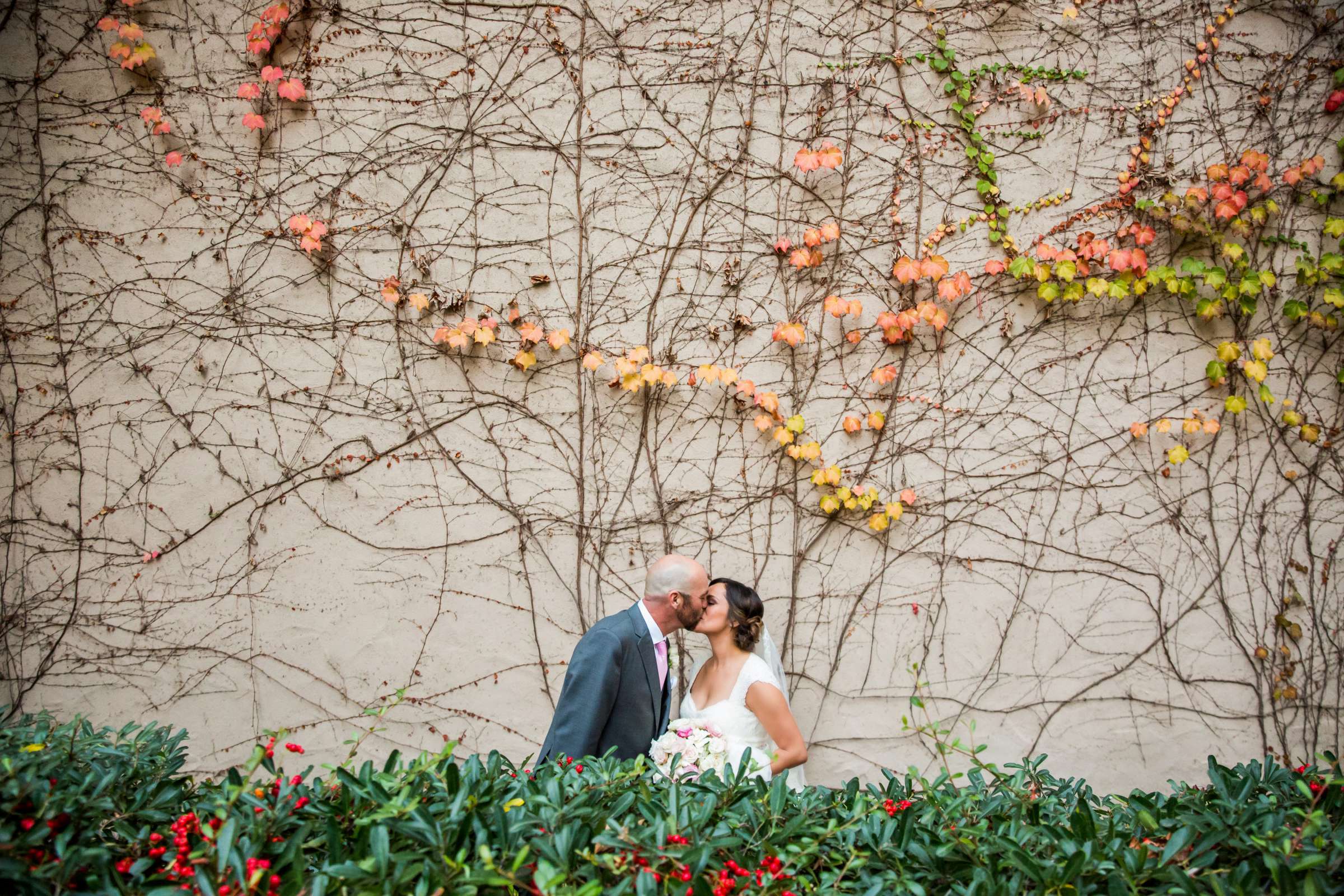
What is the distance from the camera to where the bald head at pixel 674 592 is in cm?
310

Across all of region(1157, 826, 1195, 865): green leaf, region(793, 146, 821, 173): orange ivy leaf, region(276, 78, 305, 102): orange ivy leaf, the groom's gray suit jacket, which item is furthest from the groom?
region(276, 78, 305, 102): orange ivy leaf

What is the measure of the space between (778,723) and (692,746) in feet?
1.17

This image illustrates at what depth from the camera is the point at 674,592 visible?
10.2 feet

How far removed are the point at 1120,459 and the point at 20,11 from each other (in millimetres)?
5916

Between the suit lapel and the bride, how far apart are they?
27cm

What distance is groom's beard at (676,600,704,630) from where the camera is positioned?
10.2ft

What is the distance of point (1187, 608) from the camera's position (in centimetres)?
381

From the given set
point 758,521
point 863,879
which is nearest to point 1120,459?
point 758,521

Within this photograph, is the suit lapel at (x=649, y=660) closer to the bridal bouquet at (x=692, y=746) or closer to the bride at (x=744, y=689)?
the bridal bouquet at (x=692, y=746)

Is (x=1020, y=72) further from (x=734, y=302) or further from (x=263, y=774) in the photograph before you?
(x=263, y=774)

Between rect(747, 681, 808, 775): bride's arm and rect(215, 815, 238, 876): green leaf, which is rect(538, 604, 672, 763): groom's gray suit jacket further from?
rect(215, 815, 238, 876): green leaf

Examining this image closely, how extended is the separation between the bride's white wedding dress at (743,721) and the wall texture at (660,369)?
64 centimetres

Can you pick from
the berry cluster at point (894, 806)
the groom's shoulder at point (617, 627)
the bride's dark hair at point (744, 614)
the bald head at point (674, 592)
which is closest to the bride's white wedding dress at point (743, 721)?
the bride's dark hair at point (744, 614)

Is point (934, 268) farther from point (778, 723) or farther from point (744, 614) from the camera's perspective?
point (778, 723)
